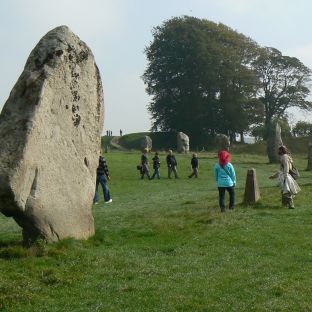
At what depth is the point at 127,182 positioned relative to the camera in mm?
34094

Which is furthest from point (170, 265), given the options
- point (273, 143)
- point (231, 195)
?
point (273, 143)

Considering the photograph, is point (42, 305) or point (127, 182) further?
point (127, 182)

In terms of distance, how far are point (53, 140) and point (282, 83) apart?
263 feet

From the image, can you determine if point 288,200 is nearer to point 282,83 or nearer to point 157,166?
point 157,166

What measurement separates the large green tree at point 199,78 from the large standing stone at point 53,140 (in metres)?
66.3

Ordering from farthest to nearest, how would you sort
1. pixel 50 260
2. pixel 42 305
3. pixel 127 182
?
pixel 127 182 < pixel 50 260 < pixel 42 305

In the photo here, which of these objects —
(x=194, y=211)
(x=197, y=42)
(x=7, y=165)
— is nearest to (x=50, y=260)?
(x=7, y=165)

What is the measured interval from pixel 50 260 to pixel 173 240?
11.0ft

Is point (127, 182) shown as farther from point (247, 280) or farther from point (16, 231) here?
point (247, 280)

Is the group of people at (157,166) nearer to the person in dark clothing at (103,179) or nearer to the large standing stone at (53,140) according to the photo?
the person in dark clothing at (103,179)

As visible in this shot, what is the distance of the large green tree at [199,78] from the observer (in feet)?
263

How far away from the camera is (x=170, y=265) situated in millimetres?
11219

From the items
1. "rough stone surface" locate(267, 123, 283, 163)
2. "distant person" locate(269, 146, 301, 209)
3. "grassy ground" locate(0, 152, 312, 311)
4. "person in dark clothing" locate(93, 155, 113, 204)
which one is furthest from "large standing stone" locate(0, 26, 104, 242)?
"rough stone surface" locate(267, 123, 283, 163)

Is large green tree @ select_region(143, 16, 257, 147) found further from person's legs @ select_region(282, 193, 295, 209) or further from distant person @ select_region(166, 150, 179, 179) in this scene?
person's legs @ select_region(282, 193, 295, 209)
